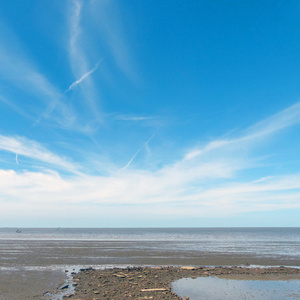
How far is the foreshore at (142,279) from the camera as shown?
19672 mm

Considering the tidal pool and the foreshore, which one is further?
the tidal pool

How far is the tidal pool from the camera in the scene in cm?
2020

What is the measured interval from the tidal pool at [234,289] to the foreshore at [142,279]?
1.24 meters

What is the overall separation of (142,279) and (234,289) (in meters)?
8.13

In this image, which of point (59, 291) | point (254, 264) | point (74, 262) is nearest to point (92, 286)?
point (59, 291)

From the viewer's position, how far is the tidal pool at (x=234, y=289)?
2020 centimetres

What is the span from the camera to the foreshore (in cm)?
1967

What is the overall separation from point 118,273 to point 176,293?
8722 millimetres

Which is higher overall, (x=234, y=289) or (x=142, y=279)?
(x=142, y=279)

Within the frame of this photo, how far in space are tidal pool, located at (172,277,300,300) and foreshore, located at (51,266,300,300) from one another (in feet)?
4.07

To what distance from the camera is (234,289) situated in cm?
2208

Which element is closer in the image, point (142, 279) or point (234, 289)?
Result: point (234, 289)

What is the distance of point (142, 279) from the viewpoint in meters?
24.6

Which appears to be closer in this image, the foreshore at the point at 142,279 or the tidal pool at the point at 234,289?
the foreshore at the point at 142,279
